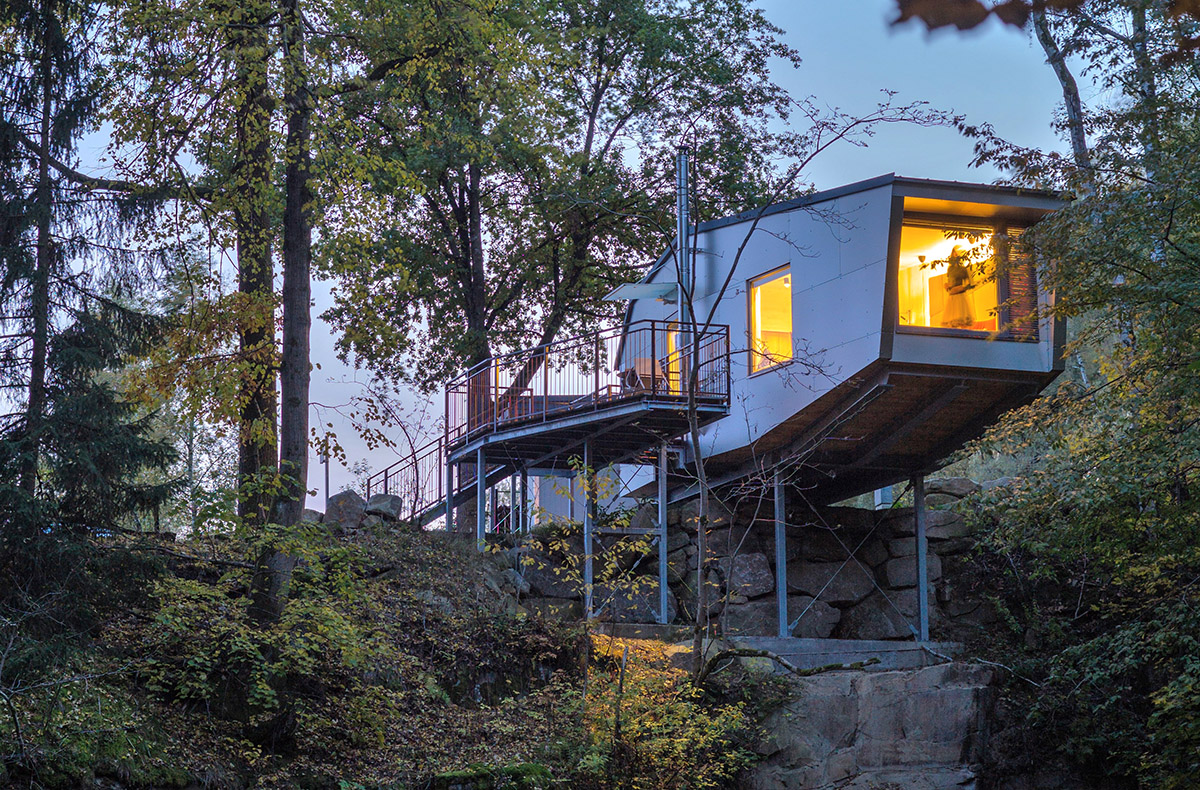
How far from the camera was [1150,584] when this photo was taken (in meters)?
12.5

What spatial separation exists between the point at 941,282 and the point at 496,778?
31.8ft

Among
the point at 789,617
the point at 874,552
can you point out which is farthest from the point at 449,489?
the point at 874,552

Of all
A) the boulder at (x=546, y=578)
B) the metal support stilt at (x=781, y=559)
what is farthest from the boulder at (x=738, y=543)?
the boulder at (x=546, y=578)

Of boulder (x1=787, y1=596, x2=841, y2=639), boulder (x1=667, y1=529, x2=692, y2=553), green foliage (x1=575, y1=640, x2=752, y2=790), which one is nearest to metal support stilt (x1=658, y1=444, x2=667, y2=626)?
boulder (x1=667, y1=529, x2=692, y2=553)

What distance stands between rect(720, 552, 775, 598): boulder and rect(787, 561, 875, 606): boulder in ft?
1.79

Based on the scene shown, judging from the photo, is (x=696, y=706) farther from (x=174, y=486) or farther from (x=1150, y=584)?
(x=174, y=486)

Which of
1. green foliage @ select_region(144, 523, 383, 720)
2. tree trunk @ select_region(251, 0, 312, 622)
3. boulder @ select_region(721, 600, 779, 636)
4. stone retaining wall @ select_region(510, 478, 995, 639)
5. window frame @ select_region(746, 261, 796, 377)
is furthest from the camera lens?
stone retaining wall @ select_region(510, 478, 995, 639)

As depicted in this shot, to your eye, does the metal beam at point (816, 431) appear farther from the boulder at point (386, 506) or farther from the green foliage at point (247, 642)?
the green foliage at point (247, 642)

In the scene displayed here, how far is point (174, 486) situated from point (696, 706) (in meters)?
6.51

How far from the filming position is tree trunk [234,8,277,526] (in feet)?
39.6

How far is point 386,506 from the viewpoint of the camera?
19859mm

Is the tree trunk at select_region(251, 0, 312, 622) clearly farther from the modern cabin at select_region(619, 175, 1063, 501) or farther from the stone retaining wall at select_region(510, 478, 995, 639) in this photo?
the stone retaining wall at select_region(510, 478, 995, 639)

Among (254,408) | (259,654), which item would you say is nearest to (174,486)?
(259,654)

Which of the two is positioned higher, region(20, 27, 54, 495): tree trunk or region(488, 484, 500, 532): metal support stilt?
region(20, 27, 54, 495): tree trunk
